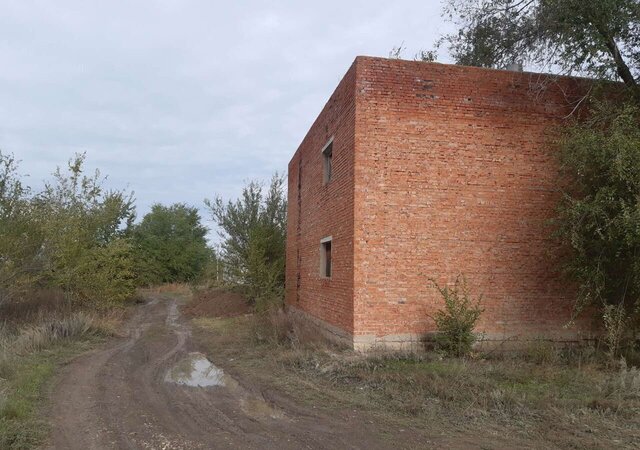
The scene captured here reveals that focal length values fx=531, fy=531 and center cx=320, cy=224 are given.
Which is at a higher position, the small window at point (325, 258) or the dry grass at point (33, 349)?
the small window at point (325, 258)

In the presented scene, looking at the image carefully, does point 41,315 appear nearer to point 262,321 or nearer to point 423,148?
point 262,321

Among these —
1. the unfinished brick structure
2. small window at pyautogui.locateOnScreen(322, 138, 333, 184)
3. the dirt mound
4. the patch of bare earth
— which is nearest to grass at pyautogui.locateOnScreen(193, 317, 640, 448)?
the patch of bare earth

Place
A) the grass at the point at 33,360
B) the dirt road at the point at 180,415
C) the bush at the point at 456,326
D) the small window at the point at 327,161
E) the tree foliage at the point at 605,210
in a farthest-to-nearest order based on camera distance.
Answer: the small window at the point at 327,161 → the bush at the point at 456,326 → the tree foliage at the point at 605,210 → the grass at the point at 33,360 → the dirt road at the point at 180,415

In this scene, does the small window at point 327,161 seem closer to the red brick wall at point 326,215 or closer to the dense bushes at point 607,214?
the red brick wall at point 326,215

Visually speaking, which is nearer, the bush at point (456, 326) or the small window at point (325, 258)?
the bush at point (456, 326)

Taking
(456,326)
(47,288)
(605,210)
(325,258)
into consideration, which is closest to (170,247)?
(47,288)

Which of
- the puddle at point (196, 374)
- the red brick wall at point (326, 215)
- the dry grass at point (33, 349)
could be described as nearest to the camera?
the dry grass at point (33, 349)

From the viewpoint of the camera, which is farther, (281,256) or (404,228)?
(281,256)

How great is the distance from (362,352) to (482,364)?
2313 mm

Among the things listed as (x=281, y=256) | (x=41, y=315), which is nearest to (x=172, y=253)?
(x=281, y=256)

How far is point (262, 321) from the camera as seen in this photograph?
15.5 meters

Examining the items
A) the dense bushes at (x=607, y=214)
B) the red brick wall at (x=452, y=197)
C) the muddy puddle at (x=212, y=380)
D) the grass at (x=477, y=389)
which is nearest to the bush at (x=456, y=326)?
the grass at (x=477, y=389)

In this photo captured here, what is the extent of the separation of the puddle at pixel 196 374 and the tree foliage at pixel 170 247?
35.1 metres

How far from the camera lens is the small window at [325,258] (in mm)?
14312
